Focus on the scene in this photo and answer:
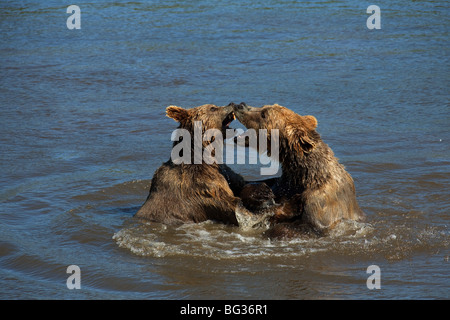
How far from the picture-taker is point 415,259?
22.3ft

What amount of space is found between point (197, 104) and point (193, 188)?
186 inches

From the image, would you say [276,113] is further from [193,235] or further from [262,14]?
[262,14]

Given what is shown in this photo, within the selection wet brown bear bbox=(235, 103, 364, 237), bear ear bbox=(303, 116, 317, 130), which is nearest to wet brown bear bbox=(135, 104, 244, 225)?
wet brown bear bbox=(235, 103, 364, 237)

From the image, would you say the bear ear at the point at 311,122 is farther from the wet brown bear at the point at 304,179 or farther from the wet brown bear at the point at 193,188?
the wet brown bear at the point at 193,188


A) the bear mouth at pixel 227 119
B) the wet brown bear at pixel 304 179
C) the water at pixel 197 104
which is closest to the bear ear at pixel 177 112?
the bear mouth at pixel 227 119

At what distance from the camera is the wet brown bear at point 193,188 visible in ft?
24.8

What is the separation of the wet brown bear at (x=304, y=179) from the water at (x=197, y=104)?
233 millimetres

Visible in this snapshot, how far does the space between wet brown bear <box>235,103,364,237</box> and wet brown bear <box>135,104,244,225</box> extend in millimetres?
382

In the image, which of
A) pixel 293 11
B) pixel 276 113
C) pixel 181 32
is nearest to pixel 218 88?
pixel 181 32

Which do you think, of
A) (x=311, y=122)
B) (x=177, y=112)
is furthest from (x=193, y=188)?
(x=311, y=122)

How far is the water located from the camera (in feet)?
21.5

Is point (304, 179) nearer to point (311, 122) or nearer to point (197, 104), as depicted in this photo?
point (311, 122)

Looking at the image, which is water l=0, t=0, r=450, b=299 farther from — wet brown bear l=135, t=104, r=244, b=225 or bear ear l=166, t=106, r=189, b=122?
bear ear l=166, t=106, r=189, b=122
